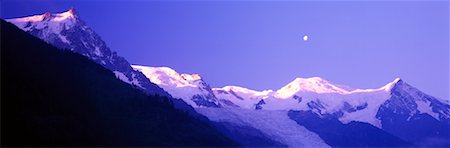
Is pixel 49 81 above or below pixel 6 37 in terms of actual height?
below

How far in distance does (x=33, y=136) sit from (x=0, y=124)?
299 inches

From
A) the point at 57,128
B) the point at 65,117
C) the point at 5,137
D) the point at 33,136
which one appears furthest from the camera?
the point at 65,117

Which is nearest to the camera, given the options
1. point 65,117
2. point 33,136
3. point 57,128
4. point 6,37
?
point 33,136

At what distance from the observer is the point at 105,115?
186375 millimetres

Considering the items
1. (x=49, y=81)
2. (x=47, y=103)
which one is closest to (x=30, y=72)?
(x=49, y=81)

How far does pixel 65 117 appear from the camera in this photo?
165 meters

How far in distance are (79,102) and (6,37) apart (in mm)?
29345

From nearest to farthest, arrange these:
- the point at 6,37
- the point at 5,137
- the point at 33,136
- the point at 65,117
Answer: the point at 5,137 < the point at 33,136 < the point at 65,117 < the point at 6,37

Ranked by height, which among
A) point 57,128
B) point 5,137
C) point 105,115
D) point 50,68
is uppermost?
point 50,68

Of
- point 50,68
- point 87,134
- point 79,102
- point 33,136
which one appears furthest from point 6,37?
point 33,136

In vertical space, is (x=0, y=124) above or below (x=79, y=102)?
below

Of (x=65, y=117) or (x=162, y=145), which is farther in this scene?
(x=162, y=145)

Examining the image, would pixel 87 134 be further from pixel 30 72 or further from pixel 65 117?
pixel 30 72

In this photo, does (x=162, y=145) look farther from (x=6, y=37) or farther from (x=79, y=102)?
(x=6, y=37)
